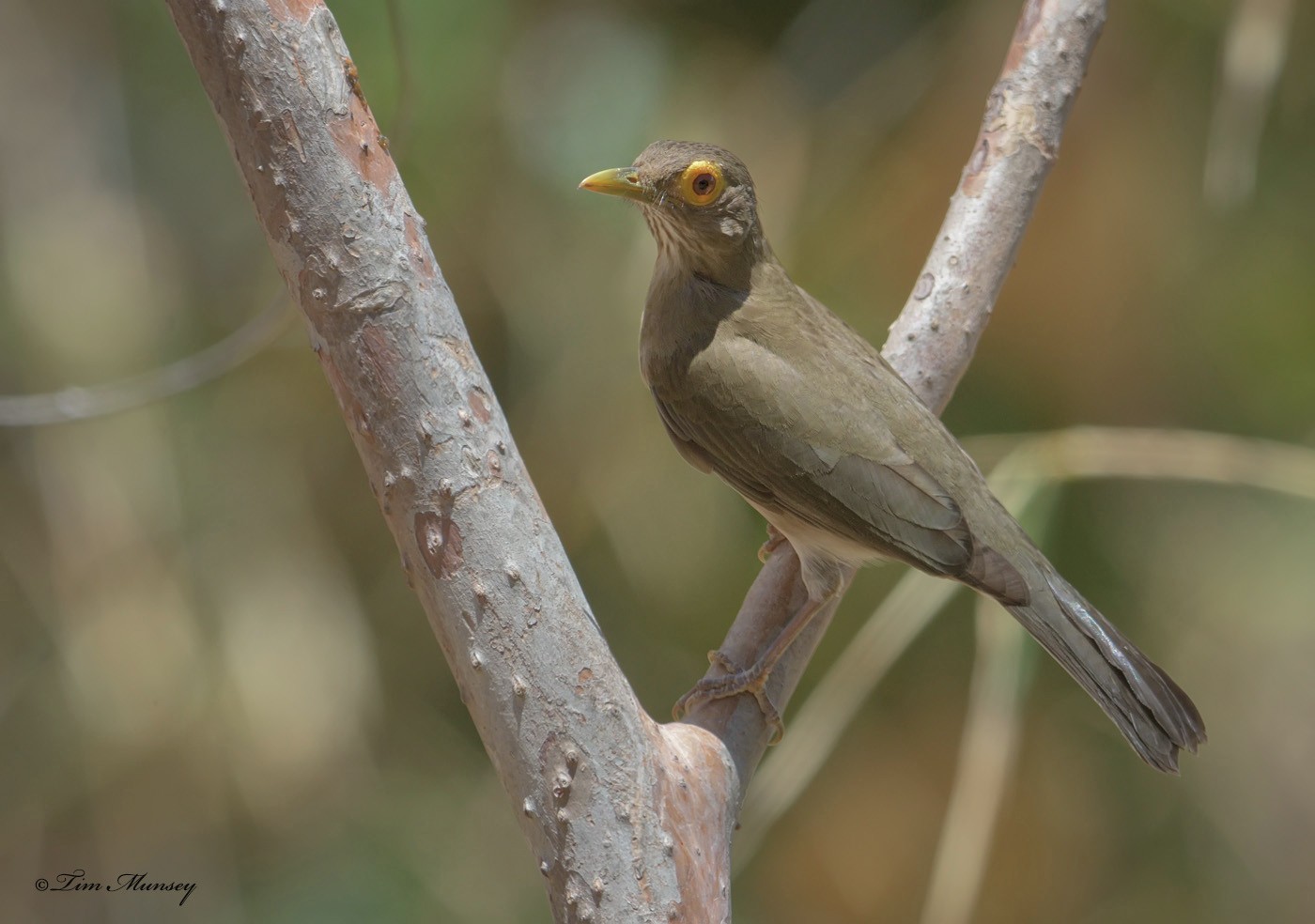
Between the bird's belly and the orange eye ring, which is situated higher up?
the orange eye ring

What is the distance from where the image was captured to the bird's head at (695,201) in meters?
3.63

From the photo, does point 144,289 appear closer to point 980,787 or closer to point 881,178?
point 881,178

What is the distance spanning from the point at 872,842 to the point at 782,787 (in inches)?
81.7

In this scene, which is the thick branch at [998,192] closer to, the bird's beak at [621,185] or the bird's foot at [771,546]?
the bird's foot at [771,546]

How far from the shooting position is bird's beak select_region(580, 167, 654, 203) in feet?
11.8

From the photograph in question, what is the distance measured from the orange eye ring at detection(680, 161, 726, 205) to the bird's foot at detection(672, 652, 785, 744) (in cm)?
133

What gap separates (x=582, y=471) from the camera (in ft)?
18.0

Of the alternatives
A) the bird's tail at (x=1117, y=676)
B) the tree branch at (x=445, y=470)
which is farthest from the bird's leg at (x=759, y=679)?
the tree branch at (x=445, y=470)

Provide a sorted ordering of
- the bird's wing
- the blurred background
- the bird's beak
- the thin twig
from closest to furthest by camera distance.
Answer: the bird's wing, the bird's beak, the thin twig, the blurred background

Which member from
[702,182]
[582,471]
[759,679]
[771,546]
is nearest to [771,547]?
[771,546]

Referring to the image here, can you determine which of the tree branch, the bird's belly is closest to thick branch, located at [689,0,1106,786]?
the bird's belly

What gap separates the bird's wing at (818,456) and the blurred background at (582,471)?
1.71m

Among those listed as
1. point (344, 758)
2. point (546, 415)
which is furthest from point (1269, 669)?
Answer: point (344, 758)

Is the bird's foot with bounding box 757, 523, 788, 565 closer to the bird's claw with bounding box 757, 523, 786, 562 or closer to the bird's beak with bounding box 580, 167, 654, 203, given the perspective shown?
the bird's claw with bounding box 757, 523, 786, 562
